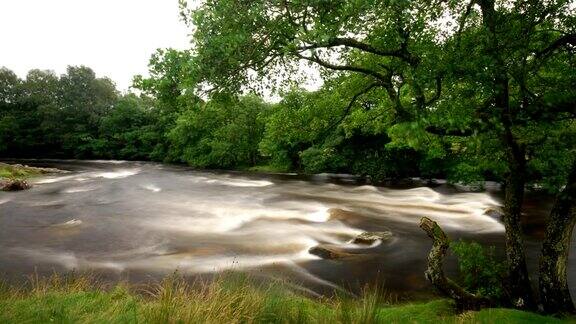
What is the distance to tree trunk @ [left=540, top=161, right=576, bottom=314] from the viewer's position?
8.11m

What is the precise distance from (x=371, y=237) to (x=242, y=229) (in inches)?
266

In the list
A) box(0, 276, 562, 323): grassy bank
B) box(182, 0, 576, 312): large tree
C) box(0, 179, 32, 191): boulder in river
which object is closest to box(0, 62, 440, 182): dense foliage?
box(182, 0, 576, 312): large tree

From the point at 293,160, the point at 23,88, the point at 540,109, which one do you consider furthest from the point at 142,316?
the point at 23,88

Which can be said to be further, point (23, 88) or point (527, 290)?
point (23, 88)

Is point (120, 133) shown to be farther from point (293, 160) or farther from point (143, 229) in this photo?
point (143, 229)

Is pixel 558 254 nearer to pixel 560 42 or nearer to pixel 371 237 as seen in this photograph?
pixel 560 42

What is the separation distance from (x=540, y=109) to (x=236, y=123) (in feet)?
163

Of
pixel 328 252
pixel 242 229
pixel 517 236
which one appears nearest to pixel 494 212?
pixel 328 252

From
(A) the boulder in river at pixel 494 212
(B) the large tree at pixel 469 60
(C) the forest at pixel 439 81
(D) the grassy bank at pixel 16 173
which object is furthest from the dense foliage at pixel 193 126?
(D) the grassy bank at pixel 16 173

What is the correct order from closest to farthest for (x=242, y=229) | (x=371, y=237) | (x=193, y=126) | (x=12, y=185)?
1. (x=371, y=237)
2. (x=242, y=229)
3. (x=12, y=185)
4. (x=193, y=126)

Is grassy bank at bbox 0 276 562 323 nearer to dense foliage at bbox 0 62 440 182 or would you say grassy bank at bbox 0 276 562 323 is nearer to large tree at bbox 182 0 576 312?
large tree at bbox 182 0 576 312

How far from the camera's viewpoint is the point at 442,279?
8406mm

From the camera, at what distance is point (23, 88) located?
8562cm

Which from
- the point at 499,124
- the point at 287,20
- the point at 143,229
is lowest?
the point at 143,229
